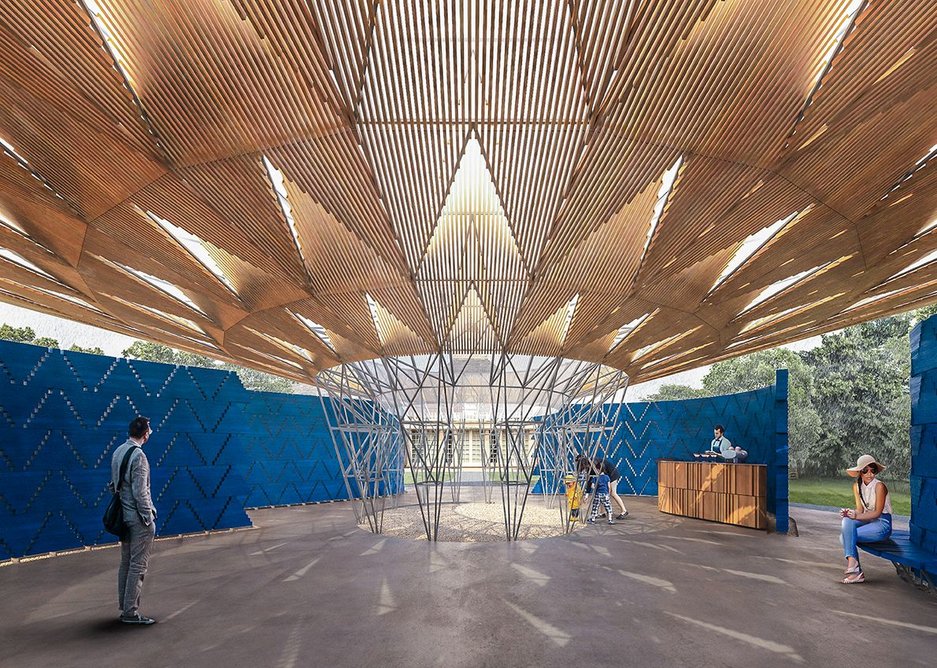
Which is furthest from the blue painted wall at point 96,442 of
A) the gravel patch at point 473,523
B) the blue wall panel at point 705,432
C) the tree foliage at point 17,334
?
the tree foliage at point 17,334

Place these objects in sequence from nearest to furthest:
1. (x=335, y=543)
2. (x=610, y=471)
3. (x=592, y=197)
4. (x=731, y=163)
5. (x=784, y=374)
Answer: (x=731, y=163)
(x=592, y=197)
(x=335, y=543)
(x=784, y=374)
(x=610, y=471)

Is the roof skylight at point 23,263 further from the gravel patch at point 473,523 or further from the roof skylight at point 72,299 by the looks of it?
the gravel patch at point 473,523

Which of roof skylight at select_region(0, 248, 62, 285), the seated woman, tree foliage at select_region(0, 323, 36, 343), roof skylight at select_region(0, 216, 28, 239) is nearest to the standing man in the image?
roof skylight at select_region(0, 216, 28, 239)

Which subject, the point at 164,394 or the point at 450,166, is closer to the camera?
the point at 450,166

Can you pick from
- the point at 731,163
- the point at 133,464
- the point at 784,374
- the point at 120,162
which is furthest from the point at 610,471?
the point at 120,162

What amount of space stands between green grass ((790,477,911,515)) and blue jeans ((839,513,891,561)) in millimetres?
25691

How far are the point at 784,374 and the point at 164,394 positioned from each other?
1855 cm

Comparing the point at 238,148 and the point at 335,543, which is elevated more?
the point at 238,148

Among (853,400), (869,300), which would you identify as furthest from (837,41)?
(853,400)

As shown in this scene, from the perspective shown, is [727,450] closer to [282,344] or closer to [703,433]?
[703,433]

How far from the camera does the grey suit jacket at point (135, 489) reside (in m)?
7.46

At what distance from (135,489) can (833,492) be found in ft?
137

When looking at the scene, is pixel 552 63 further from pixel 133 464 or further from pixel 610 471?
pixel 610 471

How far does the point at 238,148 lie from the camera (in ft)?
25.1
